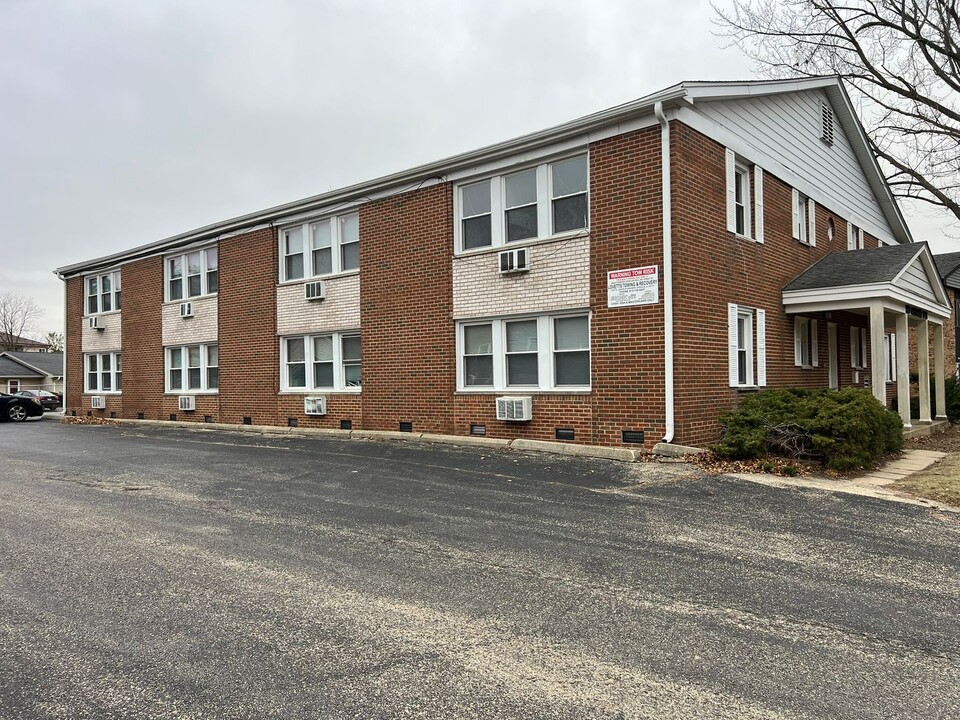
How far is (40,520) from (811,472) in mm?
9495

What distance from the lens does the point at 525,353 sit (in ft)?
40.6

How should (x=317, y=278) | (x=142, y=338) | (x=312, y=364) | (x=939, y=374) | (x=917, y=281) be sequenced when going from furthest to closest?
1. (x=142, y=338)
2. (x=939, y=374)
3. (x=312, y=364)
4. (x=317, y=278)
5. (x=917, y=281)

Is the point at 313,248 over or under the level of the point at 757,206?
under

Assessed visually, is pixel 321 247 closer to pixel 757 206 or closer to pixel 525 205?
pixel 525 205

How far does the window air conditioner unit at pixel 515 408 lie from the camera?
1194 centimetres

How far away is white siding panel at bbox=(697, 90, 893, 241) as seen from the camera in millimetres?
12797

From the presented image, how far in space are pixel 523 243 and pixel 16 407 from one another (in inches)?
844

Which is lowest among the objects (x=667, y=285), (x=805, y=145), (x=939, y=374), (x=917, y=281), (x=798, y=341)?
(x=939, y=374)

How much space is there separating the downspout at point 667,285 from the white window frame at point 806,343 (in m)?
5.23

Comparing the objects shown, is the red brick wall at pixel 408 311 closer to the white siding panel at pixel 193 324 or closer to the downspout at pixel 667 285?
the downspout at pixel 667 285

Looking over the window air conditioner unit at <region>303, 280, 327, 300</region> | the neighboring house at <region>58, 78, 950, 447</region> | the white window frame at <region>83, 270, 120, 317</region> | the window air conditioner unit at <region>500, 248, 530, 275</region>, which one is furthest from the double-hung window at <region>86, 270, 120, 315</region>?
the window air conditioner unit at <region>500, 248, 530, 275</region>

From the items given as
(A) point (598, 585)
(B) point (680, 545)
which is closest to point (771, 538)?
(B) point (680, 545)

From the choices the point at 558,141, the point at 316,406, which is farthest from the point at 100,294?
the point at 558,141

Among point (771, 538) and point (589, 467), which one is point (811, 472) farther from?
point (771, 538)
